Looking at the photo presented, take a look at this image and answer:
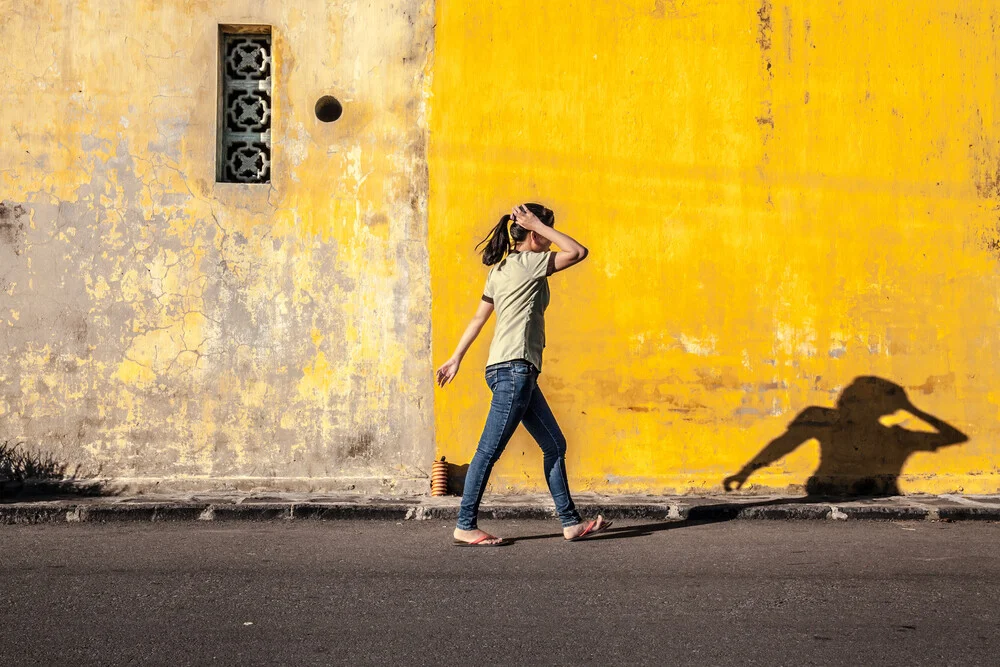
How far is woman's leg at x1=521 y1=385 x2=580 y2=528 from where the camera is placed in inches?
221

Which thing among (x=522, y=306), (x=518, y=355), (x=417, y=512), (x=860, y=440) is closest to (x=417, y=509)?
(x=417, y=512)

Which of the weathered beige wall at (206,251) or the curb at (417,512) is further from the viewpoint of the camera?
the weathered beige wall at (206,251)

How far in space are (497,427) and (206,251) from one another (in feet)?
9.98

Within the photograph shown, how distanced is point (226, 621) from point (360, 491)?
132 inches

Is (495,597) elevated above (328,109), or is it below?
below

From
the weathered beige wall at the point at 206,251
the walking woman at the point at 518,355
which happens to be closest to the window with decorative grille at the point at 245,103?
the weathered beige wall at the point at 206,251

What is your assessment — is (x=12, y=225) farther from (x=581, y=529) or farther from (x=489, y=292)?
(x=581, y=529)

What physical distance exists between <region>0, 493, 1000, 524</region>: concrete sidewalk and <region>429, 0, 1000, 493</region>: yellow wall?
0.68m

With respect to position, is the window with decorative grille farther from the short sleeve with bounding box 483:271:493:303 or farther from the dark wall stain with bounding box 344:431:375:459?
the short sleeve with bounding box 483:271:493:303

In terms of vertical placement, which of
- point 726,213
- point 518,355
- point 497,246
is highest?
point 726,213

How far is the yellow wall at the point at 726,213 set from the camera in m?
7.41

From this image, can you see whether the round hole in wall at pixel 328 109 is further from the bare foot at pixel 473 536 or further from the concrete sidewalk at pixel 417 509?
the bare foot at pixel 473 536

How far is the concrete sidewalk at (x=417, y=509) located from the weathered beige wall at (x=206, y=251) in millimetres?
641

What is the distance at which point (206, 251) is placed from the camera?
737cm
